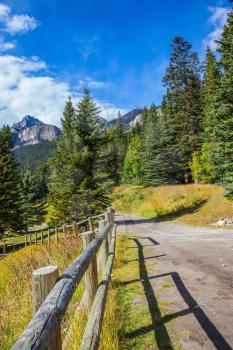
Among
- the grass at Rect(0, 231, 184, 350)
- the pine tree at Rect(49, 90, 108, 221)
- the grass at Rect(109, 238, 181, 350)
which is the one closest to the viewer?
the grass at Rect(0, 231, 184, 350)

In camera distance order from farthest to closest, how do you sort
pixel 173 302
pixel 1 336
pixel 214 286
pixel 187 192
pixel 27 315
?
pixel 187 192, pixel 214 286, pixel 173 302, pixel 27 315, pixel 1 336

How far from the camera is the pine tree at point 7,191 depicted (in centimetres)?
2898

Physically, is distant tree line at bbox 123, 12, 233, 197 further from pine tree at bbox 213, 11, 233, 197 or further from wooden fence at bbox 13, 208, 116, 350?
wooden fence at bbox 13, 208, 116, 350

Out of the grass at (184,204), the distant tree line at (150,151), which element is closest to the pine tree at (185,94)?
the distant tree line at (150,151)

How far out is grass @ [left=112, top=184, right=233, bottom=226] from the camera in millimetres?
20141

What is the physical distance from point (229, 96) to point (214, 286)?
585 inches

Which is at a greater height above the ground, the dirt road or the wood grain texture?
the wood grain texture

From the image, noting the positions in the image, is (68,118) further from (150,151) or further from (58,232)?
(150,151)

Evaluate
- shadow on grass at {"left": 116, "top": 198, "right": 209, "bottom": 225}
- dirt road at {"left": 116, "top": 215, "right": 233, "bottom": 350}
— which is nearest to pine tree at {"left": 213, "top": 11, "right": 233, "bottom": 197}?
shadow on grass at {"left": 116, "top": 198, "right": 209, "bottom": 225}

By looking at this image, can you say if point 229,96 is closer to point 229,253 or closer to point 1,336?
point 229,253

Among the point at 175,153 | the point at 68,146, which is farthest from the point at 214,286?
the point at 175,153

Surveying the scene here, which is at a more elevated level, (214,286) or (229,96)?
(229,96)

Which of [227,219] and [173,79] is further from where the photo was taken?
[173,79]

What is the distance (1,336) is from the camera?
13.6 feet
